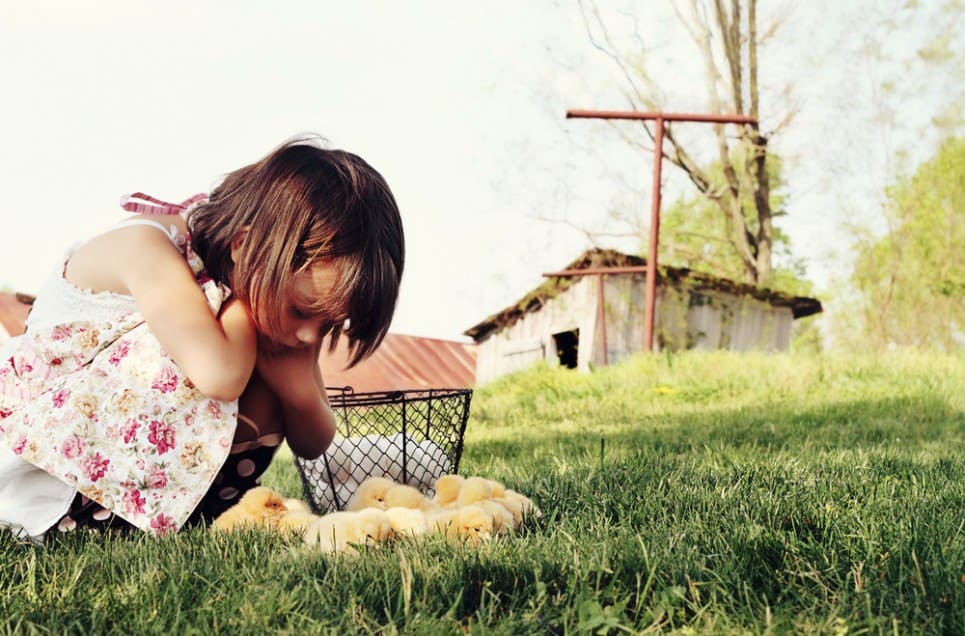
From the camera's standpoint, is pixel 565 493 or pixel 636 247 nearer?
pixel 565 493

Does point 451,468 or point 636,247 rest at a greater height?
point 636,247

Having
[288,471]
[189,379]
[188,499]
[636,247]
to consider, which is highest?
[636,247]

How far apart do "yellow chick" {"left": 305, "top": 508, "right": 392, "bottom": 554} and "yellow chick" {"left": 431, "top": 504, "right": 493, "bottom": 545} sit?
4.7 inches

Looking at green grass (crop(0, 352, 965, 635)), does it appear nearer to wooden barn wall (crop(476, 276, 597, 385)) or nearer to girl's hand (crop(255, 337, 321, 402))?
girl's hand (crop(255, 337, 321, 402))

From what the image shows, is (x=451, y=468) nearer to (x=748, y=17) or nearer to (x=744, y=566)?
(x=744, y=566)

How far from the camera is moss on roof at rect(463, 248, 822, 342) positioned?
12.0m

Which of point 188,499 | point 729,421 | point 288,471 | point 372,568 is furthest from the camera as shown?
point 729,421

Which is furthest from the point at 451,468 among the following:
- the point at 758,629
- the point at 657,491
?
the point at 758,629

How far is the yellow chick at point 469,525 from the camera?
1.76 meters

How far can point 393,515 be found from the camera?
1894 mm

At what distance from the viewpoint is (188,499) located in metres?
2.16

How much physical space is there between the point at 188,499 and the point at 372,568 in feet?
2.80

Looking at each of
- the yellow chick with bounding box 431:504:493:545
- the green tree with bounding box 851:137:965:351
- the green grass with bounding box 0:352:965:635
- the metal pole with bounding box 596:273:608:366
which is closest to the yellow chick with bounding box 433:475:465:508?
the green grass with bounding box 0:352:965:635

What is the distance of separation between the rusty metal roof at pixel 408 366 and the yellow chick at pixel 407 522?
985 cm
